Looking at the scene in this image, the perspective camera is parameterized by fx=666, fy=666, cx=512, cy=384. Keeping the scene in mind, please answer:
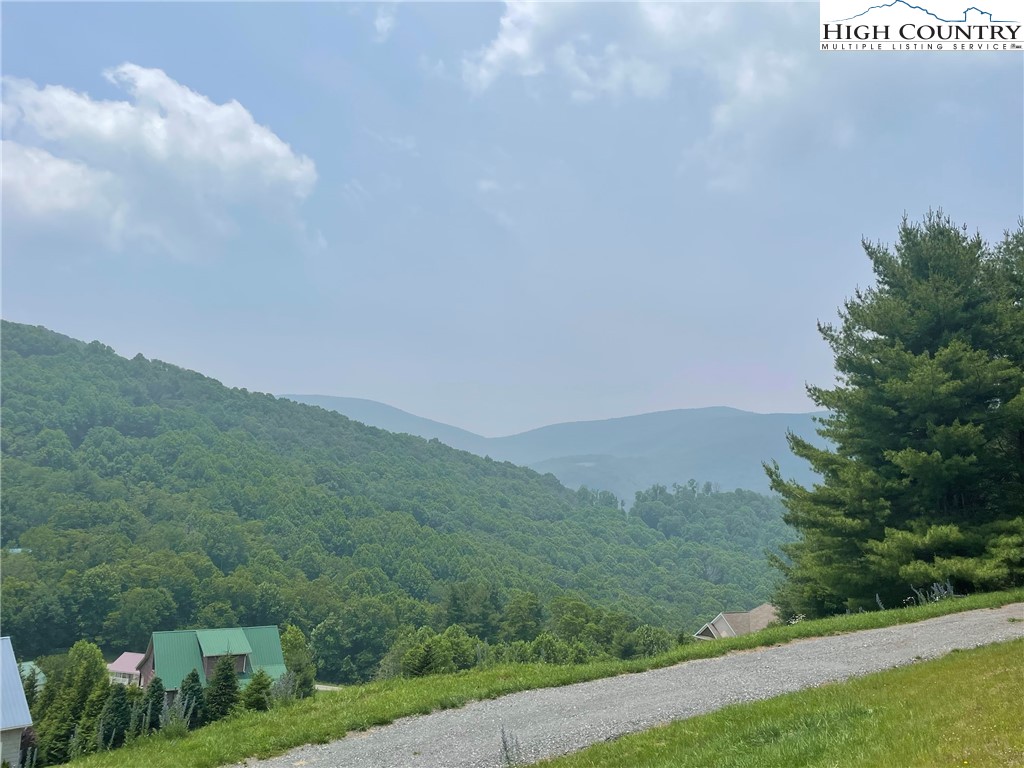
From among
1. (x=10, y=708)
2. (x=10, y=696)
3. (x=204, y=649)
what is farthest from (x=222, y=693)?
(x=204, y=649)

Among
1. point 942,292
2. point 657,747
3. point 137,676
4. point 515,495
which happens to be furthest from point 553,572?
point 657,747

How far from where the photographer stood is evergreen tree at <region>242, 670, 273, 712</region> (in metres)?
12.3

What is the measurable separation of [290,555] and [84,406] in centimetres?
5949

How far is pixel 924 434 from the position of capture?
62.8 ft

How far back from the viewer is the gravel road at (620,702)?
830 centimetres

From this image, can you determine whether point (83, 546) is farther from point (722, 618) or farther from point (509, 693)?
point (509, 693)

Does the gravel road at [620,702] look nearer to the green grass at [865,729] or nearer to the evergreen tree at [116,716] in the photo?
the green grass at [865,729]

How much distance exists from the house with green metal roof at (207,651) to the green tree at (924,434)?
40.8 m

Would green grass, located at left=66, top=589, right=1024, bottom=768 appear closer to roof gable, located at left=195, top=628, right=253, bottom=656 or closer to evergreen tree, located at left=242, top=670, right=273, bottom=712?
evergreen tree, located at left=242, top=670, right=273, bottom=712

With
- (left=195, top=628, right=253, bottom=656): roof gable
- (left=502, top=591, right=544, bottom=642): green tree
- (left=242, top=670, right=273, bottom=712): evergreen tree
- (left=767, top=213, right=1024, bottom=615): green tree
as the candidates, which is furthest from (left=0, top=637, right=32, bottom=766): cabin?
(left=502, top=591, right=544, bottom=642): green tree

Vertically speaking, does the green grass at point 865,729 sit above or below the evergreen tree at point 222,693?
above

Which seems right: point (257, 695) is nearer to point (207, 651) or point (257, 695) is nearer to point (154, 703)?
point (154, 703)

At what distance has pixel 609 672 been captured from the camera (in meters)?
12.0

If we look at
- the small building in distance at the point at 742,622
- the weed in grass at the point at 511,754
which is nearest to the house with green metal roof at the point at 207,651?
the small building in distance at the point at 742,622
